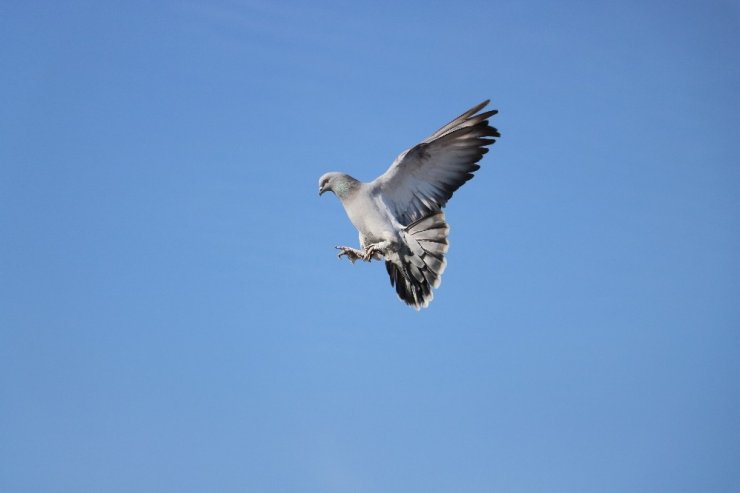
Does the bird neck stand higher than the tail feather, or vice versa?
the bird neck

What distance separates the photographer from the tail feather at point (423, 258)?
14.5 meters

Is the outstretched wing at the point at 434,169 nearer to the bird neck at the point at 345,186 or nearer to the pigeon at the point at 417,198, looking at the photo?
the pigeon at the point at 417,198

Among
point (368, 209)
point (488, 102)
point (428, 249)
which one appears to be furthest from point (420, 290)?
point (488, 102)

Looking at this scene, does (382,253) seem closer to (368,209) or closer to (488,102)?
(368,209)

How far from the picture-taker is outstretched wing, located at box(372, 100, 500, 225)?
46.4 feet

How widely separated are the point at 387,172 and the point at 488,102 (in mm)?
1914

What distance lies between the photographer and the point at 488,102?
13.8 m

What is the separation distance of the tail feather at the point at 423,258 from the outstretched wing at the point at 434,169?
206 millimetres

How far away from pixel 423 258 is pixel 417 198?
0.96 metres

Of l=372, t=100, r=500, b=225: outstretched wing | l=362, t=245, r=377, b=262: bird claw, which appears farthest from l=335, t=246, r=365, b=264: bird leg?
l=372, t=100, r=500, b=225: outstretched wing

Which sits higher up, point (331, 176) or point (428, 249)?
point (331, 176)

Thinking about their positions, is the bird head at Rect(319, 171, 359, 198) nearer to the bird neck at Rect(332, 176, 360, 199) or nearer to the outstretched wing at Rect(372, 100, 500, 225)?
the bird neck at Rect(332, 176, 360, 199)

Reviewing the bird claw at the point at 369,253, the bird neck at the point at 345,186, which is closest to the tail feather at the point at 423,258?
the bird claw at the point at 369,253

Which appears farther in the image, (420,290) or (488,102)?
(420,290)
